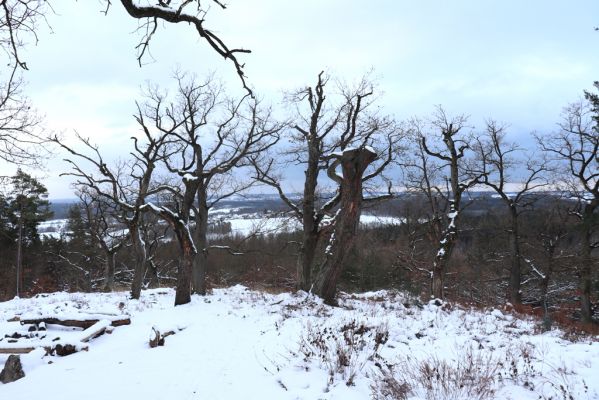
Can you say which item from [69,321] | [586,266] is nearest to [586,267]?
[586,266]

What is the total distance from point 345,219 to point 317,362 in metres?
6.45

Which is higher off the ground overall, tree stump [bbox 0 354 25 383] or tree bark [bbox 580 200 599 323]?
tree stump [bbox 0 354 25 383]

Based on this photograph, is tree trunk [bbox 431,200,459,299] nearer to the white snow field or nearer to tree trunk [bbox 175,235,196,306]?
the white snow field

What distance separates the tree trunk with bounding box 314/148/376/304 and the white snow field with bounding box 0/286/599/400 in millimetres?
2296

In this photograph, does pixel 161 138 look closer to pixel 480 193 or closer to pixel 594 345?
pixel 480 193

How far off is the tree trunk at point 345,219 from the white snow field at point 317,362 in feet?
7.53

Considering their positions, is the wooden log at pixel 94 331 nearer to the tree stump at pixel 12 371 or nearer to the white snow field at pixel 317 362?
the white snow field at pixel 317 362

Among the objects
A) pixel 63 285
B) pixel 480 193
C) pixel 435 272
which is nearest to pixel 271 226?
pixel 435 272

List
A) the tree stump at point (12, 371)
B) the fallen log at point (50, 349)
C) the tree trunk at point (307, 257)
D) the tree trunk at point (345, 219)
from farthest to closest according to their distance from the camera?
the tree trunk at point (307, 257) → the tree trunk at point (345, 219) → the fallen log at point (50, 349) → the tree stump at point (12, 371)

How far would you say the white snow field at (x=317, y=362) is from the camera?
16.1 feet

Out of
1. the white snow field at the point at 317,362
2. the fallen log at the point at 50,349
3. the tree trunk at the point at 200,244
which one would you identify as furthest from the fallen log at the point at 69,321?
the tree trunk at the point at 200,244

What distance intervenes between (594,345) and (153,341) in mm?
7913

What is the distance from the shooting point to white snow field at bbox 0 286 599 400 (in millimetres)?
4918

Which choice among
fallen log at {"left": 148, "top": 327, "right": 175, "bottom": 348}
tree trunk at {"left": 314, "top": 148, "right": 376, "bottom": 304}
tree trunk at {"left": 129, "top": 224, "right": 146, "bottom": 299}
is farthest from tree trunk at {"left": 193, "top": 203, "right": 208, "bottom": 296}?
fallen log at {"left": 148, "top": 327, "right": 175, "bottom": 348}
